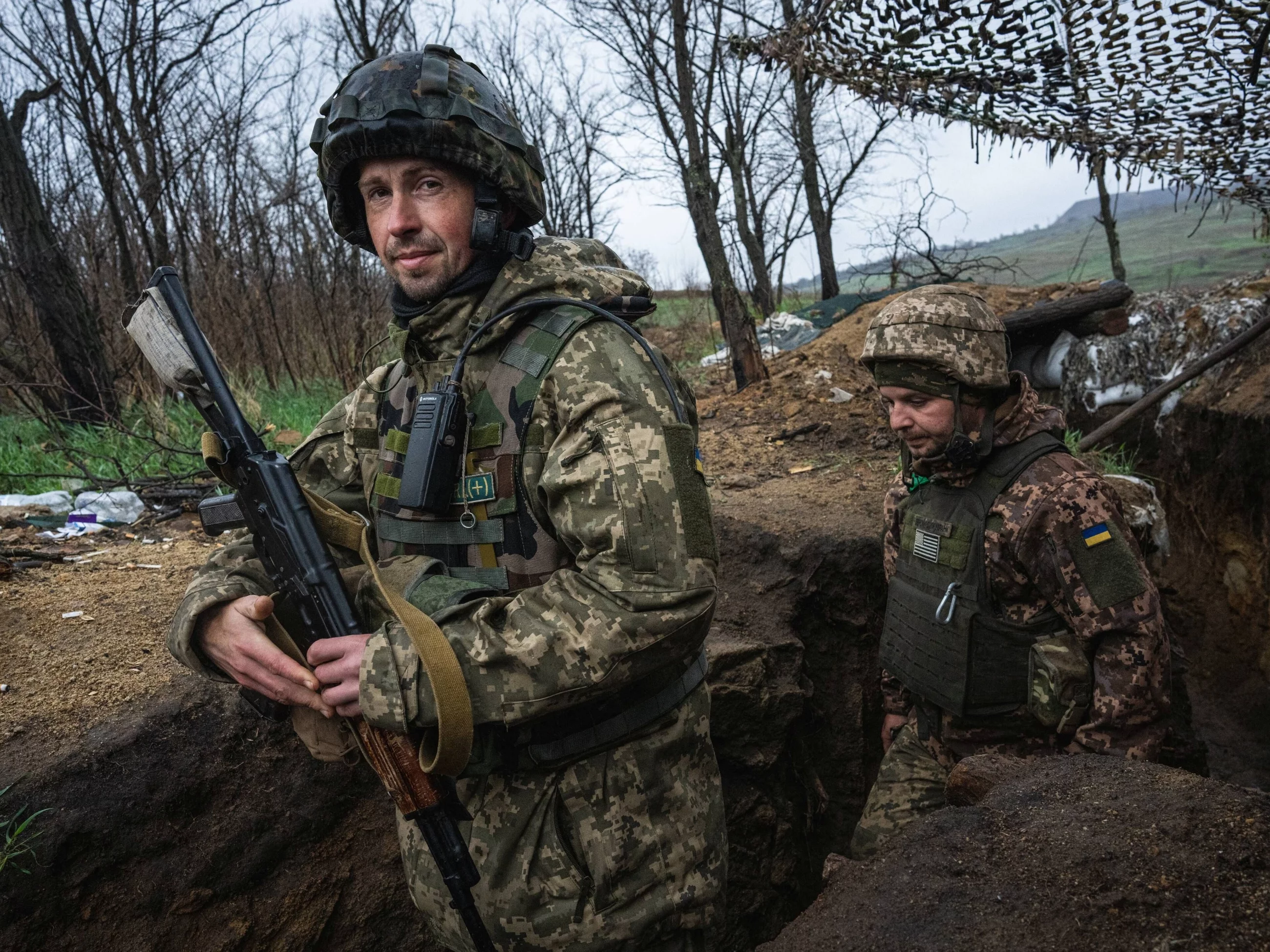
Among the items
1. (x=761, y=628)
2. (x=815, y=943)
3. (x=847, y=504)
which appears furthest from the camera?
(x=847, y=504)

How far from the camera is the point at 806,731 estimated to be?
3.57 metres

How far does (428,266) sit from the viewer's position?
5.43ft

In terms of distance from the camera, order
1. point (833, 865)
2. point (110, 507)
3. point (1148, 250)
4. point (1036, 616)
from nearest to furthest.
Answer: point (833, 865) < point (1036, 616) < point (110, 507) < point (1148, 250)

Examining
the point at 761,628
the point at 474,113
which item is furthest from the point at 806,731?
the point at 474,113

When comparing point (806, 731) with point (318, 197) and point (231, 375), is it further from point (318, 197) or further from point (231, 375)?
point (318, 197)

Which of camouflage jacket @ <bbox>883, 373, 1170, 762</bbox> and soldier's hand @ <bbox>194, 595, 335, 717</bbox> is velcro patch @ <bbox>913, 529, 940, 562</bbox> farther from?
soldier's hand @ <bbox>194, 595, 335, 717</bbox>

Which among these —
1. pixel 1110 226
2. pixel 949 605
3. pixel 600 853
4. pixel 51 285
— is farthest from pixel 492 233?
pixel 1110 226

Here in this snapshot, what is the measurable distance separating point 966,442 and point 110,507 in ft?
13.9

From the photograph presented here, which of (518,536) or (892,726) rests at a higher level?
(518,536)

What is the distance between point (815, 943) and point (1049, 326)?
15.4 feet

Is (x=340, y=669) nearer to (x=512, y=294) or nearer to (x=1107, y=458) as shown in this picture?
(x=512, y=294)

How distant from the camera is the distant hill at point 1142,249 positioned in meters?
10.0

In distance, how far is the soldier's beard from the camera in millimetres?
1648

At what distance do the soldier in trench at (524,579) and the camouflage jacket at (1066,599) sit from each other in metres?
1.20
